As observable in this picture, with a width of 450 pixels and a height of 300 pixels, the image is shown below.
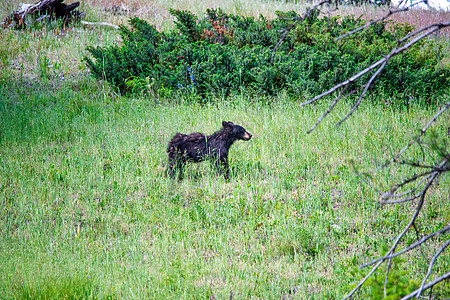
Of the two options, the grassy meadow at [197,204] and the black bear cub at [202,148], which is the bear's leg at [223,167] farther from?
the grassy meadow at [197,204]

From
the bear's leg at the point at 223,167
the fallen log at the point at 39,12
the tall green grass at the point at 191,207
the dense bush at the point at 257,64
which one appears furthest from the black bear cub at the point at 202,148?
the fallen log at the point at 39,12

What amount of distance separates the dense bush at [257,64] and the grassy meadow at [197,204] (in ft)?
1.61

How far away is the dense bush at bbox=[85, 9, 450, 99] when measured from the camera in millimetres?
8789

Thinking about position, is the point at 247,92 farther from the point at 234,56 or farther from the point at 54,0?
the point at 54,0

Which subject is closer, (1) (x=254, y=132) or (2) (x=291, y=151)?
(2) (x=291, y=151)

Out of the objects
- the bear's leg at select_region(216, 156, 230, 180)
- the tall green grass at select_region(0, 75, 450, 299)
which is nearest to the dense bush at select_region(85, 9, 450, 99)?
the tall green grass at select_region(0, 75, 450, 299)

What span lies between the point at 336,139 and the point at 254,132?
5.48 feet

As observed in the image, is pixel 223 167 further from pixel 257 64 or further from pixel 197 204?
pixel 257 64

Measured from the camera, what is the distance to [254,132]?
7801 millimetres

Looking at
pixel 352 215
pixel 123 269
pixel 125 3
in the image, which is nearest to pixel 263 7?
pixel 125 3

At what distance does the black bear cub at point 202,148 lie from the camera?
616 centimetres

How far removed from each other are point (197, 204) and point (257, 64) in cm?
526

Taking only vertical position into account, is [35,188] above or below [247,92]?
below

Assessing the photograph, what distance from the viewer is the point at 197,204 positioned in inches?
202
